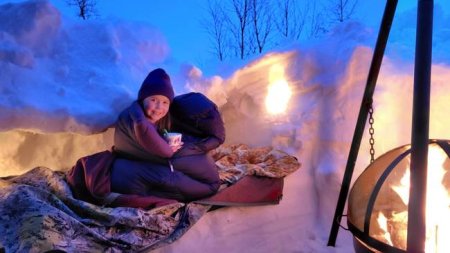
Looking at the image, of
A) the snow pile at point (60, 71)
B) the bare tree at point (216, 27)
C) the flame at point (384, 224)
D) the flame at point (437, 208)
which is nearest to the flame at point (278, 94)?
the snow pile at point (60, 71)

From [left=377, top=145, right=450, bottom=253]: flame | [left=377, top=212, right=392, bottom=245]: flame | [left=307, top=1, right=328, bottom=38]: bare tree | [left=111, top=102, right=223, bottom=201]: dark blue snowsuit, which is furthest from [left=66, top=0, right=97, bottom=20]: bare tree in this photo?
[left=377, top=145, right=450, bottom=253]: flame

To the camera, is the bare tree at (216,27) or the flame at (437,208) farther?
the bare tree at (216,27)

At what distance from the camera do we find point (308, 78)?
3926 millimetres

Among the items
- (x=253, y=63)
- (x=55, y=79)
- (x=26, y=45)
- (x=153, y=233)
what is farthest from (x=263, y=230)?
(x=26, y=45)

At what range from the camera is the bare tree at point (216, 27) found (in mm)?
11080

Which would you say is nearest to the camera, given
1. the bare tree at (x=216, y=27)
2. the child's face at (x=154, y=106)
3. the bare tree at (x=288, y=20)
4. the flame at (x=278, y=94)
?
the child's face at (x=154, y=106)

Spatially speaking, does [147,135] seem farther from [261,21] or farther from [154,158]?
[261,21]

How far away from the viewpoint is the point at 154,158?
279cm

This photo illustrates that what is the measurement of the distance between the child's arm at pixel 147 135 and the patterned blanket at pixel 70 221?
0.35 meters

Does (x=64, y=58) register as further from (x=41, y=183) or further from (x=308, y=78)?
(x=308, y=78)

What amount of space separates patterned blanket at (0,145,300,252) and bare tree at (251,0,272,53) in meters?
7.99

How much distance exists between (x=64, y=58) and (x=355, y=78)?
2.38 m

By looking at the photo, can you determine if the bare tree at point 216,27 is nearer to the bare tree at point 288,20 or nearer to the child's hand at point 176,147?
the bare tree at point 288,20

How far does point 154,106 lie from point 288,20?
Result: 28.1 feet
